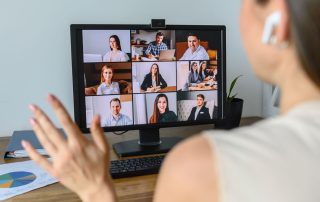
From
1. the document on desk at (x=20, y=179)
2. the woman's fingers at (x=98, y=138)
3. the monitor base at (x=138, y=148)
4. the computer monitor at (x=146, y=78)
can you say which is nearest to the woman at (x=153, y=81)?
the computer monitor at (x=146, y=78)

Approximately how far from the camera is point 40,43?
155 cm

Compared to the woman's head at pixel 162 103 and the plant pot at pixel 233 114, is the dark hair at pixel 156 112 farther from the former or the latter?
the plant pot at pixel 233 114

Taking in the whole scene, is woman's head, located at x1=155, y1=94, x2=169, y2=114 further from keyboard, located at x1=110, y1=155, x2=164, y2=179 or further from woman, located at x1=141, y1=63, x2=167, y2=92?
keyboard, located at x1=110, y1=155, x2=164, y2=179

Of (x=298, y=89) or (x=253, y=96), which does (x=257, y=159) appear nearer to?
(x=298, y=89)

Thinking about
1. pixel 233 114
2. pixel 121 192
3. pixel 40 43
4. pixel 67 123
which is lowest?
pixel 121 192

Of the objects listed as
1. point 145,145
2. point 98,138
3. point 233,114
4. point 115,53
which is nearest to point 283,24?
point 98,138

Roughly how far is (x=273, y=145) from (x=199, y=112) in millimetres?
1023

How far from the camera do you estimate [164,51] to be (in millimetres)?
1405

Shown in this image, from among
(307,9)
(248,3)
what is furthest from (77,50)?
(307,9)

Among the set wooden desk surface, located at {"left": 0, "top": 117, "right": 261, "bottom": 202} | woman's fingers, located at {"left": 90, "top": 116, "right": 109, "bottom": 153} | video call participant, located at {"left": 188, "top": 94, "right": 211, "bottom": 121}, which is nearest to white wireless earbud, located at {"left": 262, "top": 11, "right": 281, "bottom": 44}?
woman's fingers, located at {"left": 90, "top": 116, "right": 109, "bottom": 153}

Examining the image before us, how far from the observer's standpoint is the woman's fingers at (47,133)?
0.73m

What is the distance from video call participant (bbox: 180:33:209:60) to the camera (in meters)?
1.44

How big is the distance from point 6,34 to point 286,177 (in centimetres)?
135

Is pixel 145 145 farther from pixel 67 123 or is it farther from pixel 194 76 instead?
pixel 67 123
